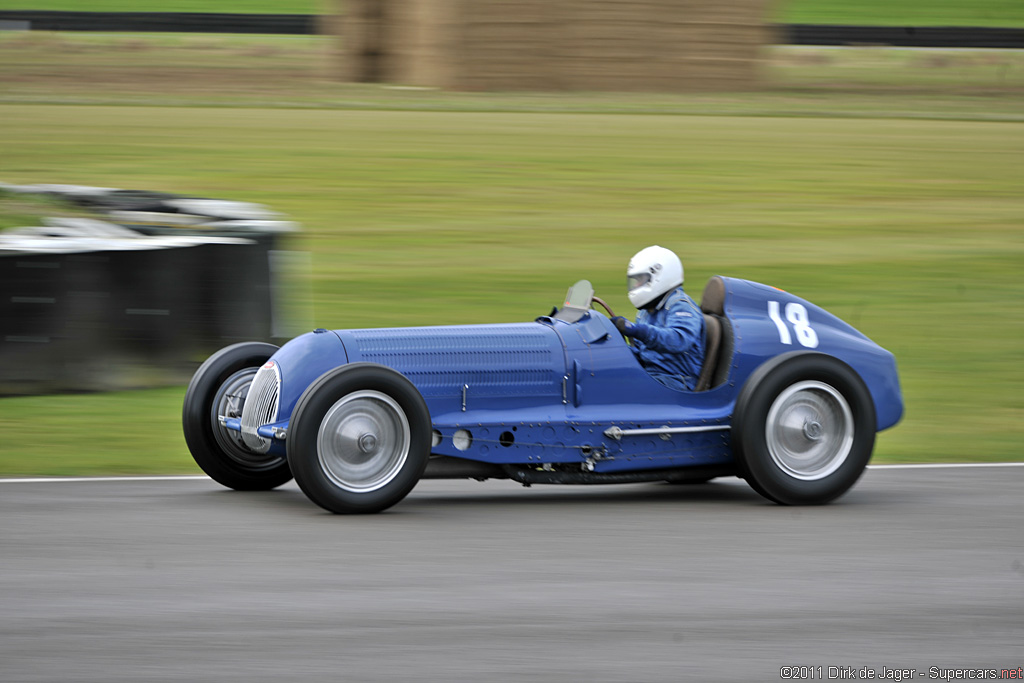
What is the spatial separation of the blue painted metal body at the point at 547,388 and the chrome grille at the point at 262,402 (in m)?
0.06

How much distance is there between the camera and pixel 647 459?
283 inches

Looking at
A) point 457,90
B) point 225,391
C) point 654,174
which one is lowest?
point 225,391

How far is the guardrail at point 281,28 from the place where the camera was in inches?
1681

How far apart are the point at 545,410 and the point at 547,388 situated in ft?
0.35

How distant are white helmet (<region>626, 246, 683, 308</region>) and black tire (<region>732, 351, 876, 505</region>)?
69 centimetres

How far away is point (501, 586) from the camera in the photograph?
556cm

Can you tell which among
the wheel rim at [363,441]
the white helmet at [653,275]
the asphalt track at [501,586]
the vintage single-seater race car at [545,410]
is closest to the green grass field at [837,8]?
the white helmet at [653,275]

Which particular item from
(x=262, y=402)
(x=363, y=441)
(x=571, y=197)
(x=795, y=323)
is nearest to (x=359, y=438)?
(x=363, y=441)

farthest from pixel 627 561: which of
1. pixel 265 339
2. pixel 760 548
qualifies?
pixel 265 339

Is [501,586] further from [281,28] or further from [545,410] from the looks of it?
[281,28]

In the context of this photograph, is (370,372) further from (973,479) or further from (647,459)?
(973,479)

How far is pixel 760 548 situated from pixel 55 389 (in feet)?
17.6

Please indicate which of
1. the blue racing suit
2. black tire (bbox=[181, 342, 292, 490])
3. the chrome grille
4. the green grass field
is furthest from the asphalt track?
the green grass field

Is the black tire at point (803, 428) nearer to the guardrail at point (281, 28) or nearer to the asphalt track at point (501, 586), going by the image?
the asphalt track at point (501, 586)
